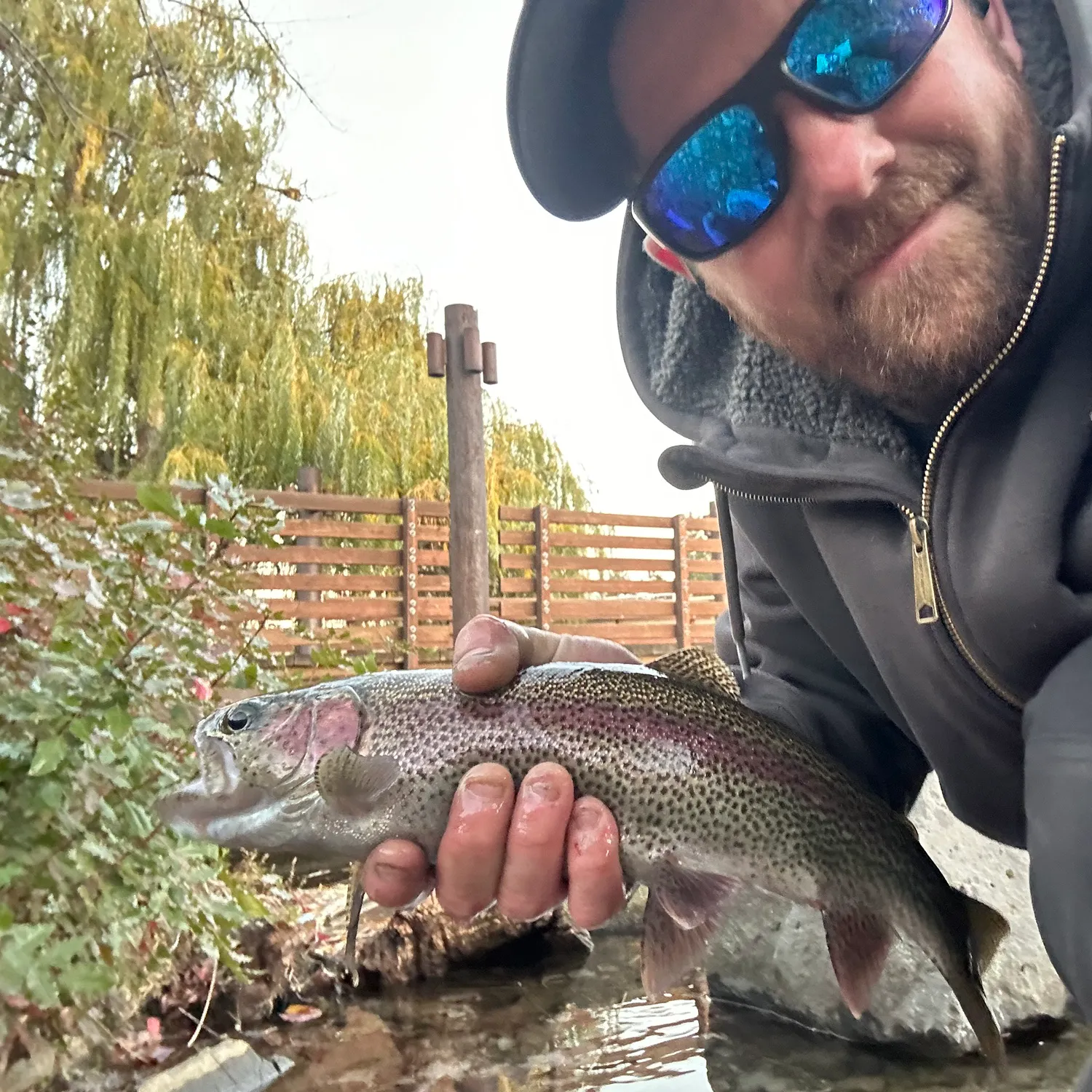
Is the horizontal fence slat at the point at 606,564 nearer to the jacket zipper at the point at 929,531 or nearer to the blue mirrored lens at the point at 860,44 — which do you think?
the blue mirrored lens at the point at 860,44

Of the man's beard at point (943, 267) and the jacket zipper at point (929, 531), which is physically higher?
the man's beard at point (943, 267)

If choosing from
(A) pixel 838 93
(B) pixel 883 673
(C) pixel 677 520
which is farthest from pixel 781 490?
(C) pixel 677 520

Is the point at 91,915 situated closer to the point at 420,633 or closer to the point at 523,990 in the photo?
the point at 523,990

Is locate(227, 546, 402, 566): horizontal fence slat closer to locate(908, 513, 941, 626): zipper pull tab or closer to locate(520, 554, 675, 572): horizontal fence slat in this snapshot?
locate(520, 554, 675, 572): horizontal fence slat

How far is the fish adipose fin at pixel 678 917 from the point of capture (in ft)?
4.38

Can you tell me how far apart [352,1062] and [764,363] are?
204 centimetres

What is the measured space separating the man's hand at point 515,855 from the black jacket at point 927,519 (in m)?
0.45

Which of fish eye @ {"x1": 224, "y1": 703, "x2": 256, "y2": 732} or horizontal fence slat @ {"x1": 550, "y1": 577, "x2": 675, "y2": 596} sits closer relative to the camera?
fish eye @ {"x1": 224, "y1": 703, "x2": 256, "y2": 732}

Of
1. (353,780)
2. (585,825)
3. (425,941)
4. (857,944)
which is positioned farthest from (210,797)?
(425,941)

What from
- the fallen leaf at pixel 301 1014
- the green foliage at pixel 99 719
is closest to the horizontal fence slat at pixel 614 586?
the fallen leaf at pixel 301 1014

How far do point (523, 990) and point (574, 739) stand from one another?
196 cm

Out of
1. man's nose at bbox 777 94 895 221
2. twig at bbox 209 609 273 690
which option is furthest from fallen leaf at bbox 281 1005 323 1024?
man's nose at bbox 777 94 895 221

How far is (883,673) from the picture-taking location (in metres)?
1.42

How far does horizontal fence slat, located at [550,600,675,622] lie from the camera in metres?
9.78
